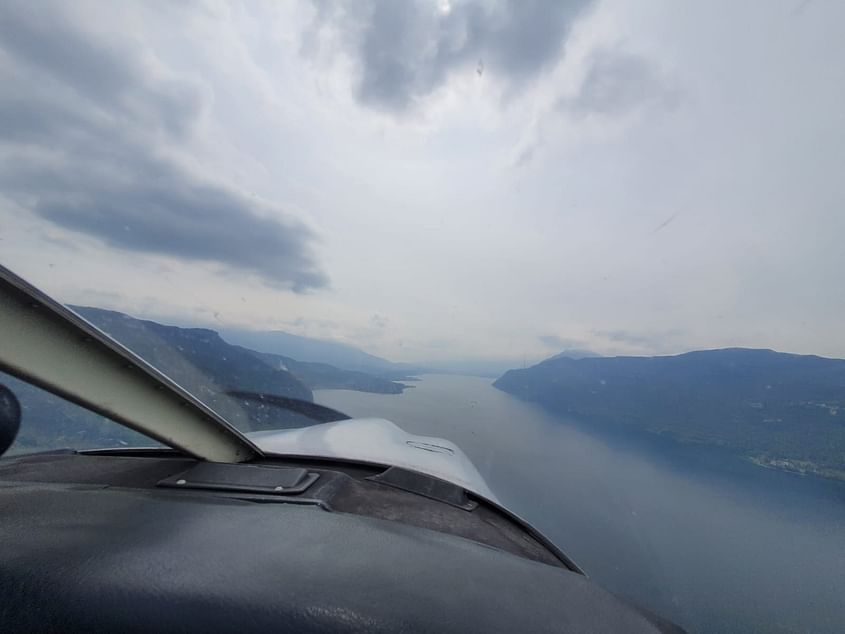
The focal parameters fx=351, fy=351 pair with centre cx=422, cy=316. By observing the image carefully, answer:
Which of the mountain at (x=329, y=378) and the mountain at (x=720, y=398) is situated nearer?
the mountain at (x=329, y=378)

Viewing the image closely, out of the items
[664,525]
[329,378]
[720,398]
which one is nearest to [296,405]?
[329,378]

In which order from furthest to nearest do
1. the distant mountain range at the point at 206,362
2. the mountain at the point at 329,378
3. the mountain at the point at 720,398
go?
the mountain at the point at 720,398, the mountain at the point at 329,378, the distant mountain range at the point at 206,362

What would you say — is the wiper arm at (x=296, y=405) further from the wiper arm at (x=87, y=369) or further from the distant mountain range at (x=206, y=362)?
the wiper arm at (x=87, y=369)

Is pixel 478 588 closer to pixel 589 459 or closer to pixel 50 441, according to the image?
pixel 50 441

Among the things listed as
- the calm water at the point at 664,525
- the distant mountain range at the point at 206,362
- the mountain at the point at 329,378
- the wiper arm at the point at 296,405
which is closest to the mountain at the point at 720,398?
the calm water at the point at 664,525

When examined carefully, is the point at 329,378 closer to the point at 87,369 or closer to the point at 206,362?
the point at 206,362

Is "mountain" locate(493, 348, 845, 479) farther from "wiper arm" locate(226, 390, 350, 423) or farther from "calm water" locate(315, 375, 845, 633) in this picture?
"wiper arm" locate(226, 390, 350, 423)
